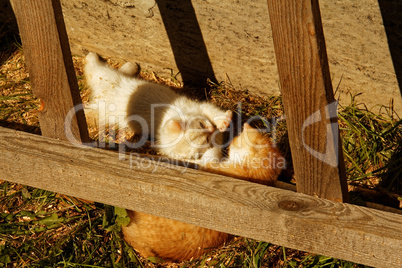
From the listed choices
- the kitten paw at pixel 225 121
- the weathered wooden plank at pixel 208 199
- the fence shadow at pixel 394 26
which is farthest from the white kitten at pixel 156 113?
the fence shadow at pixel 394 26

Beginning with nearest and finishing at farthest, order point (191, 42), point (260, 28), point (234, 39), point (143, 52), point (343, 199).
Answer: point (343, 199)
point (260, 28)
point (234, 39)
point (191, 42)
point (143, 52)

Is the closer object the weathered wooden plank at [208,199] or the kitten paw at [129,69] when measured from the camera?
the weathered wooden plank at [208,199]

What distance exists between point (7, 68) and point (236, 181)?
2.90m

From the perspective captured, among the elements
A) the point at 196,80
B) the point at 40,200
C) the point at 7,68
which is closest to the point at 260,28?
the point at 196,80

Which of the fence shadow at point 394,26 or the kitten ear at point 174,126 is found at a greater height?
the fence shadow at point 394,26

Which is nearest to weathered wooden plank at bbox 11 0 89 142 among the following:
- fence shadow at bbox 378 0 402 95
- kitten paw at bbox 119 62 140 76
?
kitten paw at bbox 119 62 140 76

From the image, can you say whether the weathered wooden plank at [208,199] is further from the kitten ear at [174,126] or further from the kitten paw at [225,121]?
the kitten paw at [225,121]

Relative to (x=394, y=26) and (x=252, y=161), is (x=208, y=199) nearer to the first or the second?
(x=252, y=161)

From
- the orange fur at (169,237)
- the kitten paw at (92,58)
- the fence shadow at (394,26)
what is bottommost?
the orange fur at (169,237)

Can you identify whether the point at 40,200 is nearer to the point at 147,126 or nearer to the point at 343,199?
the point at 147,126

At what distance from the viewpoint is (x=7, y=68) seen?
3994 millimetres

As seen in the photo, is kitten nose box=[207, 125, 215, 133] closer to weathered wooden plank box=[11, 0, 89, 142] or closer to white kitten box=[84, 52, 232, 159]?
white kitten box=[84, 52, 232, 159]

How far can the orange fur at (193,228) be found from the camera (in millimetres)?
2551

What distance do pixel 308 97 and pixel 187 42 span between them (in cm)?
180
